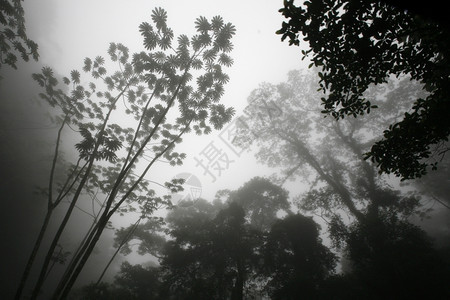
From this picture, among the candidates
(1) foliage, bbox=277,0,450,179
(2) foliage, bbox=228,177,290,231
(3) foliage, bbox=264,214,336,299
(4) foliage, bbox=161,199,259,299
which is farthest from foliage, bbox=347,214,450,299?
(1) foliage, bbox=277,0,450,179

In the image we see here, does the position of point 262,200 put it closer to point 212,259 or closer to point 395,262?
point 212,259

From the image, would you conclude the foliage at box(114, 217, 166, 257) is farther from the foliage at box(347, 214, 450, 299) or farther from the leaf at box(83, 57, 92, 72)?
the foliage at box(347, 214, 450, 299)

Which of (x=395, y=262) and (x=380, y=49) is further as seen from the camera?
(x=395, y=262)

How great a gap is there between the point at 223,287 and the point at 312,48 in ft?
A: 53.5

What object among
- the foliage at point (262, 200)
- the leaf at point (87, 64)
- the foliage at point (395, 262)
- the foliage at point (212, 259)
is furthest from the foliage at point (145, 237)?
the foliage at point (395, 262)

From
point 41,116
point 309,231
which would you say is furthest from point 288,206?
point 41,116

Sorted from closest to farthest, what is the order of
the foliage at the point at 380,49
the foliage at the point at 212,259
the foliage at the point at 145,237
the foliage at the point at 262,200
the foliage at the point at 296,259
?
1. the foliage at the point at 380,49
2. the foliage at the point at 296,259
3. the foliage at the point at 212,259
4. the foliage at the point at 145,237
5. the foliage at the point at 262,200

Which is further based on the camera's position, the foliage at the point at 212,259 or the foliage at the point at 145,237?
the foliage at the point at 145,237

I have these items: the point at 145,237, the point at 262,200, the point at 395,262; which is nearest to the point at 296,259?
the point at 395,262

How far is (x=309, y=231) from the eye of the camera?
17.5 m

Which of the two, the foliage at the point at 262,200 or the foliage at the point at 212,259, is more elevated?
the foliage at the point at 262,200

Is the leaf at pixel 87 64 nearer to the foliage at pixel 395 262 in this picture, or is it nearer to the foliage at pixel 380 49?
the foliage at pixel 380 49

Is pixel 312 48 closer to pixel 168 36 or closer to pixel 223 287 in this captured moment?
Result: pixel 168 36

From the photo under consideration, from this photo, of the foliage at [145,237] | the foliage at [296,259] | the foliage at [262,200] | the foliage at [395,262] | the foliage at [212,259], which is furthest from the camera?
the foliage at [262,200]
